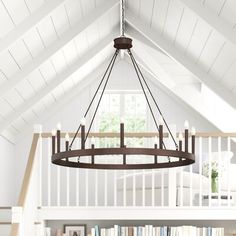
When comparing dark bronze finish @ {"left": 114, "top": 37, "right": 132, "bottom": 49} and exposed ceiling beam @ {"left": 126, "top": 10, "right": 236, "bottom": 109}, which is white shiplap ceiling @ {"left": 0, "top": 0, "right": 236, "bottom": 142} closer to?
exposed ceiling beam @ {"left": 126, "top": 10, "right": 236, "bottom": 109}

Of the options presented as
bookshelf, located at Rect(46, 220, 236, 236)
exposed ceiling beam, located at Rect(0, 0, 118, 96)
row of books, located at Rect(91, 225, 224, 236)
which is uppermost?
exposed ceiling beam, located at Rect(0, 0, 118, 96)

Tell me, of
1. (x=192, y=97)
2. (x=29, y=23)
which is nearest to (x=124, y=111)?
(x=192, y=97)

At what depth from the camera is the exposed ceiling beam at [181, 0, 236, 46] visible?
5207mm

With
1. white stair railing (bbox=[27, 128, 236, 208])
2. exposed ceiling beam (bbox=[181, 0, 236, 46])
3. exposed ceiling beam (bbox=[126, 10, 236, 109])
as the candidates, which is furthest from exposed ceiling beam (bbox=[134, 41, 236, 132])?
exposed ceiling beam (bbox=[181, 0, 236, 46])

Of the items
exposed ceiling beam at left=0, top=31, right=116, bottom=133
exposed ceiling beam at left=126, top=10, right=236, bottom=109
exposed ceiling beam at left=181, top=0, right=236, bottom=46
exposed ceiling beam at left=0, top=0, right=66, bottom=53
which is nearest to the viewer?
exposed ceiling beam at left=181, top=0, right=236, bottom=46

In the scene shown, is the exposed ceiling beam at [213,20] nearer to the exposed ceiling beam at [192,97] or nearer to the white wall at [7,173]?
the exposed ceiling beam at [192,97]

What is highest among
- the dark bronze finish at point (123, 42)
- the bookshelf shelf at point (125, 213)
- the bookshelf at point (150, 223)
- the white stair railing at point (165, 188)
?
the dark bronze finish at point (123, 42)

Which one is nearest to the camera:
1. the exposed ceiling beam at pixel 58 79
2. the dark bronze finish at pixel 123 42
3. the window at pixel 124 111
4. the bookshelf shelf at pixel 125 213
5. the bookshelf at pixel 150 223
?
the dark bronze finish at pixel 123 42

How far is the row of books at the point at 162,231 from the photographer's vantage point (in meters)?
6.12

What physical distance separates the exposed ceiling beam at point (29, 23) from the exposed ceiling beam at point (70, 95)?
328 cm

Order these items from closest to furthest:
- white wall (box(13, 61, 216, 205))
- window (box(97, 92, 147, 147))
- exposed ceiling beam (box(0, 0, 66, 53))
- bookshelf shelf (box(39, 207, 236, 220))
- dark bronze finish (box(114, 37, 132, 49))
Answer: dark bronze finish (box(114, 37, 132, 49)) < exposed ceiling beam (box(0, 0, 66, 53)) < bookshelf shelf (box(39, 207, 236, 220)) < white wall (box(13, 61, 216, 205)) < window (box(97, 92, 147, 147))

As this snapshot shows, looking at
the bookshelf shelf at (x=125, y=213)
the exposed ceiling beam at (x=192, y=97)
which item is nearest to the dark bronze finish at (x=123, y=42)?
the bookshelf shelf at (x=125, y=213)

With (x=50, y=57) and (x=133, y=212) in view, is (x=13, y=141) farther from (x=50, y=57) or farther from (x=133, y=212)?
(x=133, y=212)

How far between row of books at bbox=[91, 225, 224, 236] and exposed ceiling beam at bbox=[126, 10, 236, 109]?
53.6 inches
